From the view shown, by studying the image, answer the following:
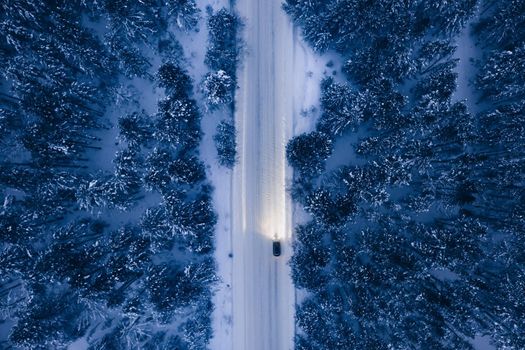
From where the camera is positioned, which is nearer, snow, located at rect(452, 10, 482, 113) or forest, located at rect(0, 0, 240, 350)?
forest, located at rect(0, 0, 240, 350)

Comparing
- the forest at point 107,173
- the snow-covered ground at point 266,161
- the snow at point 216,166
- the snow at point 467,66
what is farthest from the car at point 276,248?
the snow at point 467,66

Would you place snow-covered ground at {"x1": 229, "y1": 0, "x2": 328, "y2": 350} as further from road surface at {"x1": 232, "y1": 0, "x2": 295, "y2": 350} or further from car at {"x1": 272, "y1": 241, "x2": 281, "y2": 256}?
car at {"x1": 272, "y1": 241, "x2": 281, "y2": 256}

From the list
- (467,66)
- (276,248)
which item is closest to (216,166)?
(276,248)

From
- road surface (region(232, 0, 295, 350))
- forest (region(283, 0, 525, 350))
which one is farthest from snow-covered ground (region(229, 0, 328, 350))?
forest (region(283, 0, 525, 350))

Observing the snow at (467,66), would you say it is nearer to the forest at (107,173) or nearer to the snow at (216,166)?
the forest at (107,173)

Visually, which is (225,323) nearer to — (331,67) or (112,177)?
(112,177)
